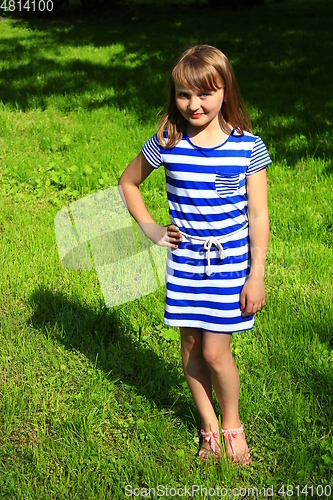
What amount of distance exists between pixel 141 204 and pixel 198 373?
2.62 feet

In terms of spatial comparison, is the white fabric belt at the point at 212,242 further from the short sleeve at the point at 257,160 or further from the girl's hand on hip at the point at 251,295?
the short sleeve at the point at 257,160

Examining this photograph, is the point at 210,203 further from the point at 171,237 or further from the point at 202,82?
the point at 202,82

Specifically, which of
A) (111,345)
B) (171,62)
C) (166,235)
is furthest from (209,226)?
(171,62)

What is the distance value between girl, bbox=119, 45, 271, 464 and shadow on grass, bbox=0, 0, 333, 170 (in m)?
3.49

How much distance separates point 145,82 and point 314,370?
262 inches

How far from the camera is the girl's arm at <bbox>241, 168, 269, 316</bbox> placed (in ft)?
8.52

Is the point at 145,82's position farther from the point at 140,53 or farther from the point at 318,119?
the point at 318,119

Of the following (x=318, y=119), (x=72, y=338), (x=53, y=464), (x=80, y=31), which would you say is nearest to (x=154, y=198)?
(x=72, y=338)

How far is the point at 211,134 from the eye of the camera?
101 inches

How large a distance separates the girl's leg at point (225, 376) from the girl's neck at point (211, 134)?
0.79 m

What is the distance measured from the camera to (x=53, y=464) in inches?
115

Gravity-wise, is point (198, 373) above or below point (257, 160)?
below

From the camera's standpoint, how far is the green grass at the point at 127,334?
2.91 m

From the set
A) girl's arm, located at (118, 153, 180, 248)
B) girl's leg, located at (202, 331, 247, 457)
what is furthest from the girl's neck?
girl's leg, located at (202, 331, 247, 457)
